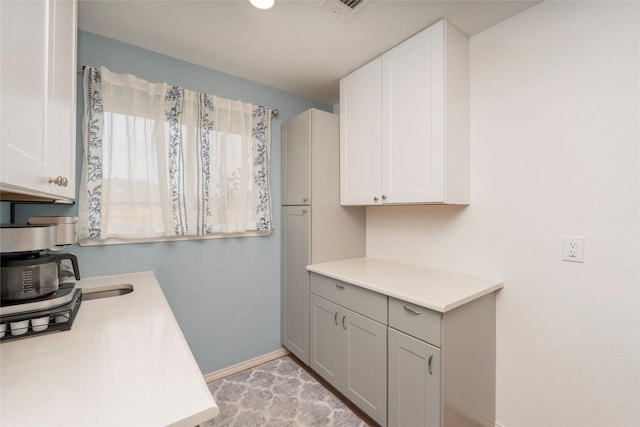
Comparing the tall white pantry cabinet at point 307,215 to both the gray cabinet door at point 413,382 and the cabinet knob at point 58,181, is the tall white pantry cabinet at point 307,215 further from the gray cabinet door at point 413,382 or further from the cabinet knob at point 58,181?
the cabinet knob at point 58,181

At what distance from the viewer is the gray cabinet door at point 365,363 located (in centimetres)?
153

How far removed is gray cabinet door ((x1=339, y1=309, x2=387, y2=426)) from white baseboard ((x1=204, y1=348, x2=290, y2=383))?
2.81 ft

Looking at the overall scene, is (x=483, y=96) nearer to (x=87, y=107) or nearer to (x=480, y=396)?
(x=480, y=396)

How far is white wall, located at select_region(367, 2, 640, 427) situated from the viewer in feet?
3.97

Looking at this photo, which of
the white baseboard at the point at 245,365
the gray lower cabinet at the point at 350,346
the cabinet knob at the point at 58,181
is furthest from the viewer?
the white baseboard at the point at 245,365

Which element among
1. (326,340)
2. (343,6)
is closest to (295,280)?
(326,340)

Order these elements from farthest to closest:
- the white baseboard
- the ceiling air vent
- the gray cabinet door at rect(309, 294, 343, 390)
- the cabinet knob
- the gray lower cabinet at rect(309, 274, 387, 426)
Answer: the white baseboard < the gray cabinet door at rect(309, 294, 343, 390) < the gray lower cabinet at rect(309, 274, 387, 426) < the ceiling air vent < the cabinet knob

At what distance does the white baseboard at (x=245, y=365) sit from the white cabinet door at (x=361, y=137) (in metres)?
1.48

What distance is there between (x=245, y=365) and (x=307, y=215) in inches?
53.7

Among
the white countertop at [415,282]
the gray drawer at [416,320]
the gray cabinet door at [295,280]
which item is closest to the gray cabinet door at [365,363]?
the gray drawer at [416,320]

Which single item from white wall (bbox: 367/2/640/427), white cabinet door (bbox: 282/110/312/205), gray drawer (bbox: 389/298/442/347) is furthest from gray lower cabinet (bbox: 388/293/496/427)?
white cabinet door (bbox: 282/110/312/205)

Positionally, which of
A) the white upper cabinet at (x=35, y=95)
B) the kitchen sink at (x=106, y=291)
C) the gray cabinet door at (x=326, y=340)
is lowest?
the gray cabinet door at (x=326, y=340)

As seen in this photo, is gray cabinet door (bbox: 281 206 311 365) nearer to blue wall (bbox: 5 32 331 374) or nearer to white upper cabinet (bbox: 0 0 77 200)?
blue wall (bbox: 5 32 331 374)

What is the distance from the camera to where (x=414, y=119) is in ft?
5.55
